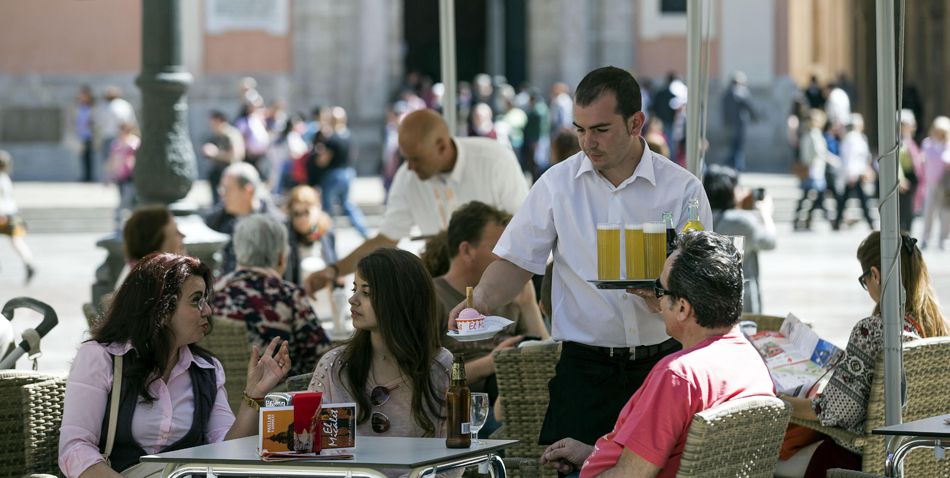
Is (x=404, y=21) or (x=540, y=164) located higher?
(x=404, y=21)

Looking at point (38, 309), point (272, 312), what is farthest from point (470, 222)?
point (38, 309)

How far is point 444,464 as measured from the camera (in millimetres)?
4352

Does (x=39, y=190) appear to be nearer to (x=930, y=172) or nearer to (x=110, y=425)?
(x=930, y=172)

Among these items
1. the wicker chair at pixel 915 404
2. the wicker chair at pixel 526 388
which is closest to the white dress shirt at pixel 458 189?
the wicker chair at pixel 526 388

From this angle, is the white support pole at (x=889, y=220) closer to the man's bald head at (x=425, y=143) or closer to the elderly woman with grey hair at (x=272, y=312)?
the elderly woman with grey hair at (x=272, y=312)

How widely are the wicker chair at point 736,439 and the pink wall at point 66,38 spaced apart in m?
27.0

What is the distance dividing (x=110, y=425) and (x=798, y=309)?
9402 millimetres

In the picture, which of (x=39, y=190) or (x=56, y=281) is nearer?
(x=56, y=281)

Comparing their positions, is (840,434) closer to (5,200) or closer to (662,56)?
(5,200)

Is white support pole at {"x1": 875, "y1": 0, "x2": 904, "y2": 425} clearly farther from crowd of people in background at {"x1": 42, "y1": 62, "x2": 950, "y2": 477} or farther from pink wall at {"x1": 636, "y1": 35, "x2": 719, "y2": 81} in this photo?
pink wall at {"x1": 636, "y1": 35, "x2": 719, "y2": 81}

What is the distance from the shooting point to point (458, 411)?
14.8 ft

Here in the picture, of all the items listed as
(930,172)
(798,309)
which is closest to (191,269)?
(798,309)

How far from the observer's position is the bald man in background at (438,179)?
26.1ft

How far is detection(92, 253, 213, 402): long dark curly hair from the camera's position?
4824mm
